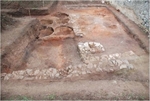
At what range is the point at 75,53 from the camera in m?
6.10

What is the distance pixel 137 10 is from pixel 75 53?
3.45m

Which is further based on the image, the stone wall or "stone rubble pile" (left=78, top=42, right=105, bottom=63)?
the stone wall

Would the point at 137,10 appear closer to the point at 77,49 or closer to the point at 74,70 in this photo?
the point at 77,49

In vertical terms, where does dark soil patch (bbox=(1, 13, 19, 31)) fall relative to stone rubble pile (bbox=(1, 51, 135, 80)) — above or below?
above

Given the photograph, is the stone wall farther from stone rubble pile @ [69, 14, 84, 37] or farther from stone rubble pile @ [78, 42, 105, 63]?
stone rubble pile @ [69, 14, 84, 37]

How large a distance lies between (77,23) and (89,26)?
697 mm

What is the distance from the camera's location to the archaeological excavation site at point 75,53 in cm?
409

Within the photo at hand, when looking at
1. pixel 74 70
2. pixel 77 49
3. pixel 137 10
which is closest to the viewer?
pixel 74 70

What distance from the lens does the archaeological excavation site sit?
161 inches

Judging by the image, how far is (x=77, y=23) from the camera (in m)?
8.42

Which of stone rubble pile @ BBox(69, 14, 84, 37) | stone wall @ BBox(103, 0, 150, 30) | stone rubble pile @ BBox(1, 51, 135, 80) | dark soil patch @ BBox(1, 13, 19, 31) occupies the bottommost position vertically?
stone rubble pile @ BBox(1, 51, 135, 80)

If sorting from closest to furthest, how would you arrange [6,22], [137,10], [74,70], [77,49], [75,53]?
1. [74,70]
2. [75,53]
3. [77,49]
4. [6,22]
5. [137,10]

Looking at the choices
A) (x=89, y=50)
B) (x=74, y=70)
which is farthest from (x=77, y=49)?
(x=74, y=70)

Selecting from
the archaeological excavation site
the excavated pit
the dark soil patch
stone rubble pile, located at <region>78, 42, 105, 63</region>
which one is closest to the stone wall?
the archaeological excavation site
